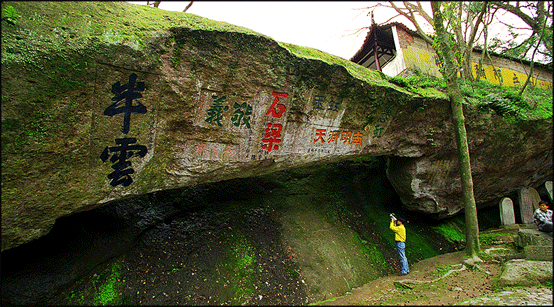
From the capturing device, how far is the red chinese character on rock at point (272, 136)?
4.82 metres

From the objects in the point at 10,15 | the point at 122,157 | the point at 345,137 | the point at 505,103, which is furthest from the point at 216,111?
the point at 505,103

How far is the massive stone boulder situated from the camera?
2.90 metres

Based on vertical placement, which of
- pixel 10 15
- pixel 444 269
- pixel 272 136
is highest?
pixel 10 15

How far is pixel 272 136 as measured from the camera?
4.90m

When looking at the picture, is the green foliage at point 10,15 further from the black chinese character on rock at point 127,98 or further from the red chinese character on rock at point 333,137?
the red chinese character on rock at point 333,137

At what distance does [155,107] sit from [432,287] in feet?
19.5

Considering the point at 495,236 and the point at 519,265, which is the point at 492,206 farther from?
the point at 519,265

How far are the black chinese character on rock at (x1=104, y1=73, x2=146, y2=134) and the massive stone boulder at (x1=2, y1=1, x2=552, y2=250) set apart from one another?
0.01 m

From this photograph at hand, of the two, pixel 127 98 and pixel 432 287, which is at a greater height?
pixel 127 98

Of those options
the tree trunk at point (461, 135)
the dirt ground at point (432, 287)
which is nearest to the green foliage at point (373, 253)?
the dirt ground at point (432, 287)

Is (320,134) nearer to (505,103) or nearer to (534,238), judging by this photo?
(534,238)

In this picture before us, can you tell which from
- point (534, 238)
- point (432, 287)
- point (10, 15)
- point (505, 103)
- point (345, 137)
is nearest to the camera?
point (10, 15)

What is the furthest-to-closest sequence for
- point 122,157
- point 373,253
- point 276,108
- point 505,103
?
point 505,103 < point 373,253 < point 276,108 < point 122,157

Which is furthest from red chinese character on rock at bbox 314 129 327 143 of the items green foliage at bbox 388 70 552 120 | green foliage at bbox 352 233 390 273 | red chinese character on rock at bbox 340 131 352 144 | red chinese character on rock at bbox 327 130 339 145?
green foliage at bbox 352 233 390 273
